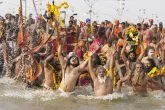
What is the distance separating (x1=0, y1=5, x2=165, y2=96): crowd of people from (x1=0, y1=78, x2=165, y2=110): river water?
16cm

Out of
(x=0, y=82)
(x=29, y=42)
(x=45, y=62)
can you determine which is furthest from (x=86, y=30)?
(x=45, y=62)

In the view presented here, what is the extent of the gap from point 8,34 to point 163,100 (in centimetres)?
515

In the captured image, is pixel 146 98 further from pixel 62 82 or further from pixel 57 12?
pixel 57 12

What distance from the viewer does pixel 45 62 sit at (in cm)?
1068

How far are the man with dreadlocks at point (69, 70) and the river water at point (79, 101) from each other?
0.66ft

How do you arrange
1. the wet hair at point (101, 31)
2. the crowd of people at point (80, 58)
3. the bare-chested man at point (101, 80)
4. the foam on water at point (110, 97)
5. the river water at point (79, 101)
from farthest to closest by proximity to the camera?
the wet hair at point (101, 31), the crowd of people at point (80, 58), the foam on water at point (110, 97), the bare-chested man at point (101, 80), the river water at point (79, 101)

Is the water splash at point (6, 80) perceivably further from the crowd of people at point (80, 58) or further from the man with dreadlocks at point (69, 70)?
the man with dreadlocks at point (69, 70)

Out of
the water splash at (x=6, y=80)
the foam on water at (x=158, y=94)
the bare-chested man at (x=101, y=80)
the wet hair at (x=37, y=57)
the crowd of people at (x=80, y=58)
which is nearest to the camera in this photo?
the bare-chested man at (x=101, y=80)

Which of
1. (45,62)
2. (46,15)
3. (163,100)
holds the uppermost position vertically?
(46,15)

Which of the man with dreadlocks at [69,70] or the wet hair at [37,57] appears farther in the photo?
the wet hair at [37,57]

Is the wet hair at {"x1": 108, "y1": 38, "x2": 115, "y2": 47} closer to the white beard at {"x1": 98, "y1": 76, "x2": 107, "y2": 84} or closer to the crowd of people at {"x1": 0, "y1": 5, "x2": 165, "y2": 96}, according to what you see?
the crowd of people at {"x1": 0, "y1": 5, "x2": 165, "y2": 96}

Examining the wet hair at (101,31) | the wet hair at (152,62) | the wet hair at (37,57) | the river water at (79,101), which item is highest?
the wet hair at (101,31)

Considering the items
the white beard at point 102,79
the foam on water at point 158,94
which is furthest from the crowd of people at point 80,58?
the foam on water at point 158,94

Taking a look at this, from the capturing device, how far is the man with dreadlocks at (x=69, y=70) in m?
10.2
